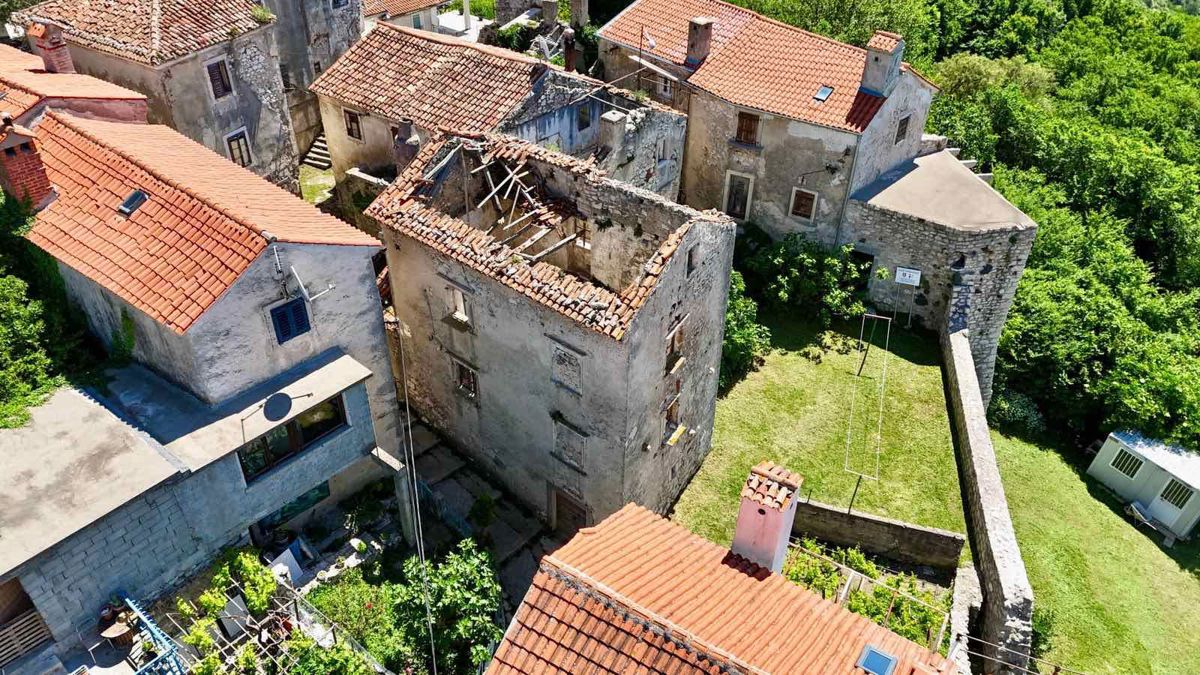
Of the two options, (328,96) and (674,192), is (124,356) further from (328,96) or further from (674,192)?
(674,192)

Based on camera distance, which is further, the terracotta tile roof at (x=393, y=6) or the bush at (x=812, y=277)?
the terracotta tile roof at (x=393, y=6)

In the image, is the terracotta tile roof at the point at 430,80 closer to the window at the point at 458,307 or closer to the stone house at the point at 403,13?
the window at the point at 458,307

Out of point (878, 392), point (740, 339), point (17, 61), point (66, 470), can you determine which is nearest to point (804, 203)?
point (740, 339)

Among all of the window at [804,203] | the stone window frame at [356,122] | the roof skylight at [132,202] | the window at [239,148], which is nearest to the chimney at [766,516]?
the roof skylight at [132,202]

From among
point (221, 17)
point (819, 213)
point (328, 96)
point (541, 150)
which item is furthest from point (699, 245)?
point (221, 17)

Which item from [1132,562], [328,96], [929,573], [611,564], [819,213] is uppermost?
[328,96]

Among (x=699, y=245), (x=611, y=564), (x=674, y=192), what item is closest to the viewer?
(x=611, y=564)
